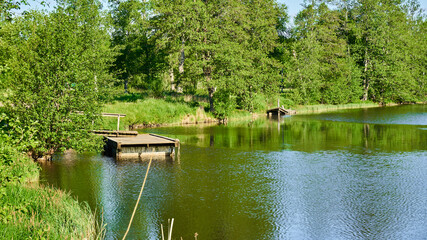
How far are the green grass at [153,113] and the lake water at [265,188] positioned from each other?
32.5ft

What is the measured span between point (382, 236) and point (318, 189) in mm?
5736

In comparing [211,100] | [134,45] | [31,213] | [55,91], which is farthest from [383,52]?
[31,213]

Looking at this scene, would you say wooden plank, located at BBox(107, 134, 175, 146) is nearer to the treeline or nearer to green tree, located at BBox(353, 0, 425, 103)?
the treeline

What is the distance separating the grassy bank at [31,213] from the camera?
10.2 metres

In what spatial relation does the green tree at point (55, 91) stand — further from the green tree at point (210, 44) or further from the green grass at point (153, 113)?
the green tree at point (210, 44)

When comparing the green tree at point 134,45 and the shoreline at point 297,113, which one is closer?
the shoreline at point 297,113

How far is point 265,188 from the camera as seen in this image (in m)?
19.6

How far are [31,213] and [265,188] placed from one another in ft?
34.3

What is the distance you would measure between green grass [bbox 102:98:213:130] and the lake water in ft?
32.5

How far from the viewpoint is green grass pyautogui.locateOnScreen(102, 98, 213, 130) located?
41.7 meters

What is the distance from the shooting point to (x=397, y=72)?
79.8 m

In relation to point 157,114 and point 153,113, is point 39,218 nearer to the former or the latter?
point 153,113

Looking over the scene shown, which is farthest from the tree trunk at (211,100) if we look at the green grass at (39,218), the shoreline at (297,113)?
the green grass at (39,218)

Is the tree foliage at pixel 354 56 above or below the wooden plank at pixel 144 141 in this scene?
above
